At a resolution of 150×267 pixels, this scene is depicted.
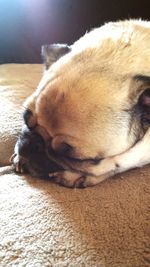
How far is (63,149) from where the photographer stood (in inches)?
48.9

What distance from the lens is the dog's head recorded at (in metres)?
1.16

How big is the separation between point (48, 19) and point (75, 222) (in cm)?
136

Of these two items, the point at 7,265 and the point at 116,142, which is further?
the point at 116,142

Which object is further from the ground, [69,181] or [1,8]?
[1,8]

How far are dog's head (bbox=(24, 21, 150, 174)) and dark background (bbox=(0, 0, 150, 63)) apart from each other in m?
0.91

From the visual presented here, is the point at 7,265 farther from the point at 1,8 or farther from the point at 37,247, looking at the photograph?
the point at 1,8

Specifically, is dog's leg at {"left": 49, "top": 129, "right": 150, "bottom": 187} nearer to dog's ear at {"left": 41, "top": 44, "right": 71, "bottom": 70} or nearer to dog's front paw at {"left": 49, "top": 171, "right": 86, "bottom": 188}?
dog's front paw at {"left": 49, "top": 171, "right": 86, "bottom": 188}

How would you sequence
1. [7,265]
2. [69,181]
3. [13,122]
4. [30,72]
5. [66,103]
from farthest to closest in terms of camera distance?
[30,72]
[13,122]
[69,181]
[66,103]
[7,265]

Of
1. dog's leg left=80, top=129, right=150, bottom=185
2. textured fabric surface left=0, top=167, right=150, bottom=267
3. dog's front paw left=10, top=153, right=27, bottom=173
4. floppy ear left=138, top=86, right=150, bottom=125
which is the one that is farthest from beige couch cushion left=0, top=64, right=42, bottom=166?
floppy ear left=138, top=86, right=150, bottom=125

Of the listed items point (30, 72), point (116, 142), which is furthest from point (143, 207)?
point (30, 72)

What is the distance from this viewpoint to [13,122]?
1596 mm

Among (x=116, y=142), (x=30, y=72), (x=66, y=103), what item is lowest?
(x=30, y=72)

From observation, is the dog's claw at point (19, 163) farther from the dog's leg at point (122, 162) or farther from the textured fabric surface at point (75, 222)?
the dog's leg at point (122, 162)

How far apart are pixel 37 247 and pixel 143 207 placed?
0.31 metres
